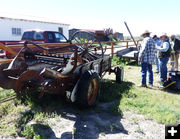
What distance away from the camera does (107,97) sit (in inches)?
170

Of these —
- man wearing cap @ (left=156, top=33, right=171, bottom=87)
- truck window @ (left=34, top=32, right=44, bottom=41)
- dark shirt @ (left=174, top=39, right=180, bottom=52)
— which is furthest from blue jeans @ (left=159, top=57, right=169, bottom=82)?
truck window @ (left=34, top=32, right=44, bottom=41)

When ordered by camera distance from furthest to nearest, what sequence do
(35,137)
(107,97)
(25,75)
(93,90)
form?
(107,97)
(93,90)
(25,75)
(35,137)

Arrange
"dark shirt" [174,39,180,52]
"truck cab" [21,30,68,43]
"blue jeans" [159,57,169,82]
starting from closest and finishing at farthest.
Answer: "blue jeans" [159,57,169,82] < "dark shirt" [174,39,180,52] < "truck cab" [21,30,68,43]

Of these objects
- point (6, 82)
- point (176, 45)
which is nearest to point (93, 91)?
point (6, 82)

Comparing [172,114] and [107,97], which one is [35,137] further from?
[172,114]

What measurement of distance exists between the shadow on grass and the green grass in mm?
107

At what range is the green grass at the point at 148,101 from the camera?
3447 mm

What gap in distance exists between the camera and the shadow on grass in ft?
9.18

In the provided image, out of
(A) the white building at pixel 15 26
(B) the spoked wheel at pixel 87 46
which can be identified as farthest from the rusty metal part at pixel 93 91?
(A) the white building at pixel 15 26

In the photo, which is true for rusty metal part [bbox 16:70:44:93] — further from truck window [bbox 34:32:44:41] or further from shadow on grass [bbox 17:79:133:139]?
truck window [bbox 34:32:44:41]

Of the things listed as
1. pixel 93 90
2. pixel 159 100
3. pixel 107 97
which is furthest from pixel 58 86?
pixel 159 100

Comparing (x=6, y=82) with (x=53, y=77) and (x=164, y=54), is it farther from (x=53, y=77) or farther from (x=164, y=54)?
(x=164, y=54)

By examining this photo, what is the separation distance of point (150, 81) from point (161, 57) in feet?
2.67

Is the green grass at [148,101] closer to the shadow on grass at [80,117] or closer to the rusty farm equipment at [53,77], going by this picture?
the shadow on grass at [80,117]
